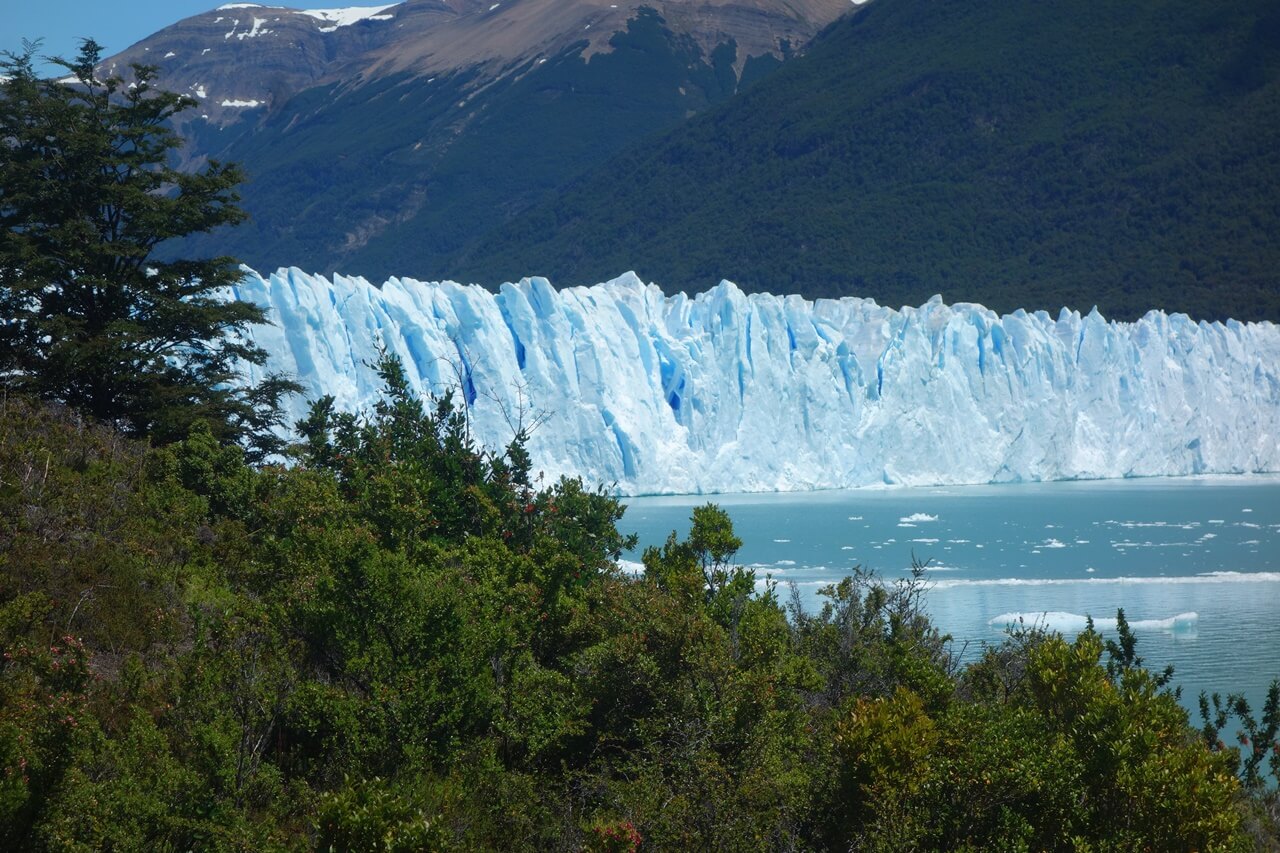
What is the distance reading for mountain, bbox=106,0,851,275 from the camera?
86625mm

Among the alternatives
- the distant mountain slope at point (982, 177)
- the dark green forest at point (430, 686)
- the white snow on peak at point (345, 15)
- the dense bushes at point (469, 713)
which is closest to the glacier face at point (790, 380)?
the dark green forest at point (430, 686)

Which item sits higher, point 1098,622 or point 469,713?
point 1098,622

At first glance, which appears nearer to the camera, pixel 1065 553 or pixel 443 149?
pixel 1065 553

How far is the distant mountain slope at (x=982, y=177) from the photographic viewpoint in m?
61.0

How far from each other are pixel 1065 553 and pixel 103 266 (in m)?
18.6

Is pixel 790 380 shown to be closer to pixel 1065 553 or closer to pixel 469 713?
pixel 1065 553

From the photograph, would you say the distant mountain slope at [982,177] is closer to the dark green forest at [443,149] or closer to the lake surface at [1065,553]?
the dark green forest at [443,149]

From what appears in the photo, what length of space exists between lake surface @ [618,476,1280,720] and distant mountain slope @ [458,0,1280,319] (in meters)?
23.8

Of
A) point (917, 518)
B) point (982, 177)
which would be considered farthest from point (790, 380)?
point (982, 177)

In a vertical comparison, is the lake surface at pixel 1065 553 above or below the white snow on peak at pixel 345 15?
below

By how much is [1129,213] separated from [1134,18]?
51.3 feet

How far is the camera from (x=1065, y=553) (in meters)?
24.4

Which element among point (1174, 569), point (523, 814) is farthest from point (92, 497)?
point (1174, 569)

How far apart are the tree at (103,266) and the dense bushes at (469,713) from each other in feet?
5.05
